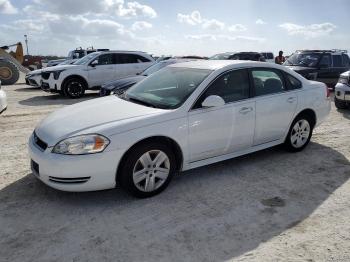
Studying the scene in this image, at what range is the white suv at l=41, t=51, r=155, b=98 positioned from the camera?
41.5 ft

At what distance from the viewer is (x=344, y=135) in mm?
6973

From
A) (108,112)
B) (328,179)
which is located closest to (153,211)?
(108,112)

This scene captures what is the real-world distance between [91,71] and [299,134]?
9077 mm

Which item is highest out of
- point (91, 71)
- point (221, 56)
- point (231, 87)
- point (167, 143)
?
point (221, 56)

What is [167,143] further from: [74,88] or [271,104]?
[74,88]

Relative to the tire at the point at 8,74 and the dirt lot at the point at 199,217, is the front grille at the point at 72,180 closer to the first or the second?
the dirt lot at the point at 199,217

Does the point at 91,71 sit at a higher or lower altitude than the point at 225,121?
higher

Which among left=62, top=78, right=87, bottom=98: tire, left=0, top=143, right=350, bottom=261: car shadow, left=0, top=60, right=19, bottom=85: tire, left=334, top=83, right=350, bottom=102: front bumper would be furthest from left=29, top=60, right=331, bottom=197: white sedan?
left=0, top=60, right=19, bottom=85: tire

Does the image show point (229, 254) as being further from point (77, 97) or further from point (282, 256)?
point (77, 97)

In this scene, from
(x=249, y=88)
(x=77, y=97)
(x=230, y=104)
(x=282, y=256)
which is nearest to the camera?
(x=282, y=256)

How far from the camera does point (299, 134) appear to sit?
5.85 m

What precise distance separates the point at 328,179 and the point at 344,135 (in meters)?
2.52

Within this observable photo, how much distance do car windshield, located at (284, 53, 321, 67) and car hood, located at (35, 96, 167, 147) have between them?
10241 mm

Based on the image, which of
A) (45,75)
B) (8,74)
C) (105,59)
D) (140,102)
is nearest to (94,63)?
(105,59)
